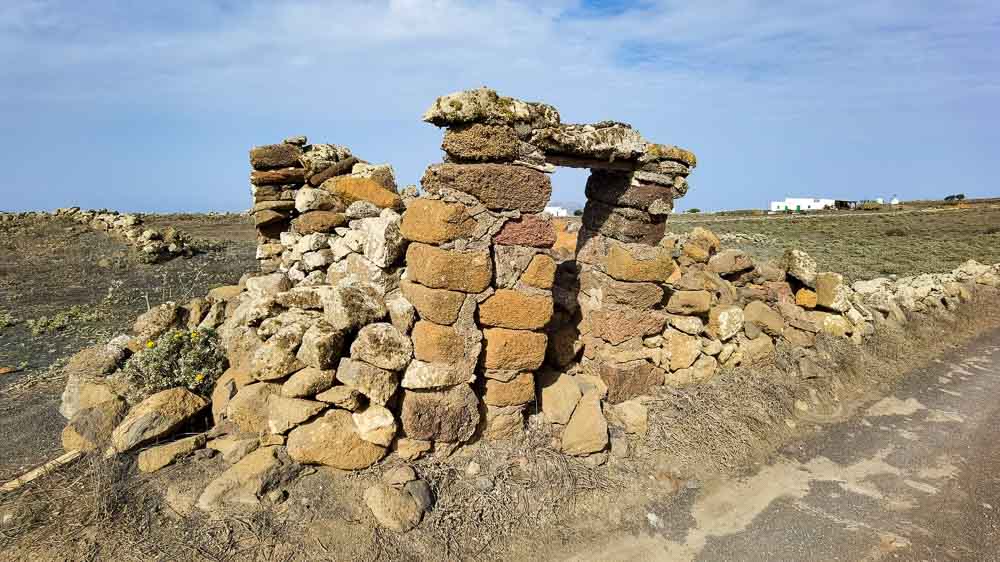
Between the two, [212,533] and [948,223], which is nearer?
[212,533]

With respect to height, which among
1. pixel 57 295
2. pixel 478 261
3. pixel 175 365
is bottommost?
pixel 57 295

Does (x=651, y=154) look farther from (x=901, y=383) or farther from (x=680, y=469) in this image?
(x=901, y=383)

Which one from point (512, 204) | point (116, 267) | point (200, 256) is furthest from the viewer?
point (200, 256)

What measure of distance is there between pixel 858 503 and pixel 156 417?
7008mm

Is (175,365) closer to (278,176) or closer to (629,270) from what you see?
(278,176)

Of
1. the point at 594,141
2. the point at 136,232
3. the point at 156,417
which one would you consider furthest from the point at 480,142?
the point at 136,232

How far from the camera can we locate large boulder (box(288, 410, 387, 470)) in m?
4.71

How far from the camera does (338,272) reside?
610 centimetres

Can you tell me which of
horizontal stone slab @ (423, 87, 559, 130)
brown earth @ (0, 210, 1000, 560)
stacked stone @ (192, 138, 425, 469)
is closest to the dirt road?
brown earth @ (0, 210, 1000, 560)

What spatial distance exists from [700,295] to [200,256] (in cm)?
1847

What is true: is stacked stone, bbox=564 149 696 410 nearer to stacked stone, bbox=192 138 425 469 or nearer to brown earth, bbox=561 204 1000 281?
stacked stone, bbox=192 138 425 469

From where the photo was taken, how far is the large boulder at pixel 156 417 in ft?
15.8

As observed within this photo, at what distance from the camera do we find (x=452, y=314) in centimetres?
499

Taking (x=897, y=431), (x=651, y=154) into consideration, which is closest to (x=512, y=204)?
(x=651, y=154)
